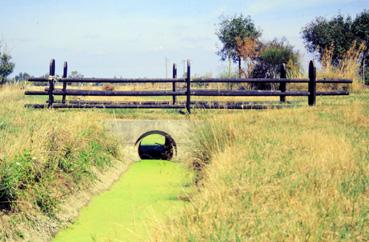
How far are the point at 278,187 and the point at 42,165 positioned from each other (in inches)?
153

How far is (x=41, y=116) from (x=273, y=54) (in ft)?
77.3

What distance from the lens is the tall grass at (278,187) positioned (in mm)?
4980

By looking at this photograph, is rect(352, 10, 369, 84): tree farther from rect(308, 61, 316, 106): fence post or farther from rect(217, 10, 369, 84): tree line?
rect(308, 61, 316, 106): fence post

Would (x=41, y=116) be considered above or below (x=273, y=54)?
below

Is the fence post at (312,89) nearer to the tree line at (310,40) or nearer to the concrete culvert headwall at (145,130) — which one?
the concrete culvert headwall at (145,130)

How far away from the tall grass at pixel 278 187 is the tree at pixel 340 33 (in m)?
31.1

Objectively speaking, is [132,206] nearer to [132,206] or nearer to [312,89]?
[132,206]

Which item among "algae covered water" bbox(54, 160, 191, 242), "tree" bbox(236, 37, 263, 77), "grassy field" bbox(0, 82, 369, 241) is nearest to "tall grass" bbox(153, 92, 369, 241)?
"grassy field" bbox(0, 82, 369, 241)

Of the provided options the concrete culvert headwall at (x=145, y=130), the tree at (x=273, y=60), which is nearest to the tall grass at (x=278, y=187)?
the concrete culvert headwall at (x=145, y=130)

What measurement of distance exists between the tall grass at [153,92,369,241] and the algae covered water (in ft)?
2.31

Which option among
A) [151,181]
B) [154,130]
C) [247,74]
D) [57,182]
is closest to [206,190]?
[57,182]

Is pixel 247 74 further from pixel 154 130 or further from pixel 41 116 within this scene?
pixel 41 116

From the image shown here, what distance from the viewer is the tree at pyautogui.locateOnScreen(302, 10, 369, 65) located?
4019cm

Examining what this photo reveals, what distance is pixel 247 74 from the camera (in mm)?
32188
